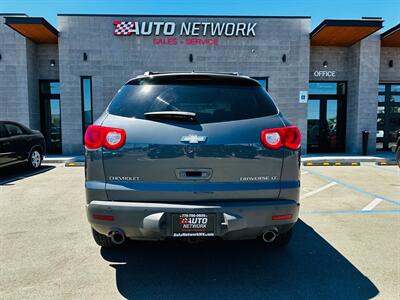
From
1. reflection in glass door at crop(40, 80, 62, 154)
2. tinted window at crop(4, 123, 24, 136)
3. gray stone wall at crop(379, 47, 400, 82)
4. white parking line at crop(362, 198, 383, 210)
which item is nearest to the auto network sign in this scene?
reflection in glass door at crop(40, 80, 62, 154)

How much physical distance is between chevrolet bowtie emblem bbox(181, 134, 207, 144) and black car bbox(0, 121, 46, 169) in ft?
24.4

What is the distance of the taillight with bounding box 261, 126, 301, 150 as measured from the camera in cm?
260

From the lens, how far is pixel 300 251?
3.48 m

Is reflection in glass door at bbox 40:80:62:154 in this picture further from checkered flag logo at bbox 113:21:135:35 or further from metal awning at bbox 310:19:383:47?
metal awning at bbox 310:19:383:47

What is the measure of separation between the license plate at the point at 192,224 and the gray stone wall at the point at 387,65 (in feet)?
48.8

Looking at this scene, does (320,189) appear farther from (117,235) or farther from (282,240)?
(117,235)

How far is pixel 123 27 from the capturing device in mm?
12391

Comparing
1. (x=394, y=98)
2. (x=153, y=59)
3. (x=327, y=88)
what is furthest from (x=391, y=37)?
(x=153, y=59)

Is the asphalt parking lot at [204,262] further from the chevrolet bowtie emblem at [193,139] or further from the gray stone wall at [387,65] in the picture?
the gray stone wall at [387,65]

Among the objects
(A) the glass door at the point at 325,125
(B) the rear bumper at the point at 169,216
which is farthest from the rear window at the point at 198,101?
(A) the glass door at the point at 325,125

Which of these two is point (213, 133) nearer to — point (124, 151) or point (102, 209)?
point (124, 151)

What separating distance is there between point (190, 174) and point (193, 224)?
16.4 inches

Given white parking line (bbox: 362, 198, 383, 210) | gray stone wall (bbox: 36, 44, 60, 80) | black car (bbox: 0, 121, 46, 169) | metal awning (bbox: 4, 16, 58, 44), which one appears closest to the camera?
white parking line (bbox: 362, 198, 383, 210)

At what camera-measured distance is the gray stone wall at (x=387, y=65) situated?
14.0 metres
